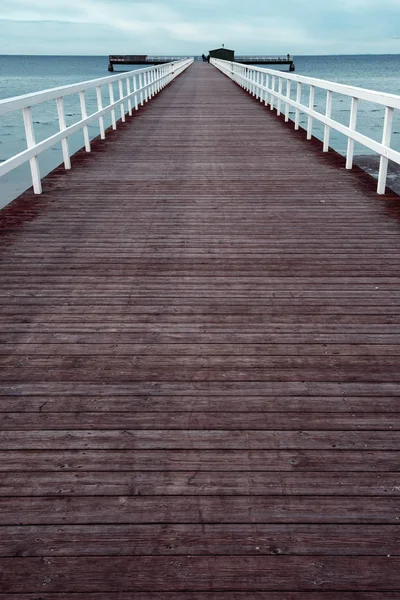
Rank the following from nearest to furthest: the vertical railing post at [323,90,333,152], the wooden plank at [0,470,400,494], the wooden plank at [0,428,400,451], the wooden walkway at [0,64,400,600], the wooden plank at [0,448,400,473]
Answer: the wooden walkway at [0,64,400,600] → the wooden plank at [0,470,400,494] → the wooden plank at [0,448,400,473] → the wooden plank at [0,428,400,451] → the vertical railing post at [323,90,333,152]

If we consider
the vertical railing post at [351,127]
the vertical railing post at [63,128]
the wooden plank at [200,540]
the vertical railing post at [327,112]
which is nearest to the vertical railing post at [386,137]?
the vertical railing post at [351,127]

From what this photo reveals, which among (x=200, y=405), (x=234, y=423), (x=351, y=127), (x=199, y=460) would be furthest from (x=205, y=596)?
(x=351, y=127)

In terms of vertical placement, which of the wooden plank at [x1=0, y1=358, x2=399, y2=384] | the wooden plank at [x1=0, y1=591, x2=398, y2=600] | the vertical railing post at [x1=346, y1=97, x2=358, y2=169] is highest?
the vertical railing post at [x1=346, y1=97, x2=358, y2=169]

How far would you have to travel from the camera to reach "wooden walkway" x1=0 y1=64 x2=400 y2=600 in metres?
2.36

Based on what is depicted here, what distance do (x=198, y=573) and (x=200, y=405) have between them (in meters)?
1.16

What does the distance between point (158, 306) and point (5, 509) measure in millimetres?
2302

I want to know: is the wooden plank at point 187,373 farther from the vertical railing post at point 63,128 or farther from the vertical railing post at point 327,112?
the vertical railing post at point 327,112

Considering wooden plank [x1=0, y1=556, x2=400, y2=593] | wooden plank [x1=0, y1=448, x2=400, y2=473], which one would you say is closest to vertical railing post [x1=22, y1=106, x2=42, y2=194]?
wooden plank [x1=0, y1=448, x2=400, y2=473]

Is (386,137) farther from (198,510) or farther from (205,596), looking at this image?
(205,596)

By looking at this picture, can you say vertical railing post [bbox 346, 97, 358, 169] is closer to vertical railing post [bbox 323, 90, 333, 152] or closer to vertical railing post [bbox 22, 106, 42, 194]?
vertical railing post [bbox 323, 90, 333, 152]

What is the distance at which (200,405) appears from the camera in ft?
11.0

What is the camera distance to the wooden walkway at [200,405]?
7.73 feet

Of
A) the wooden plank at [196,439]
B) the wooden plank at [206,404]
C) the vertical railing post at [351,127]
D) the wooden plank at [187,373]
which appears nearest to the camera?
the wooden plank at [196,439]

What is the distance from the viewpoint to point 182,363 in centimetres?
383
